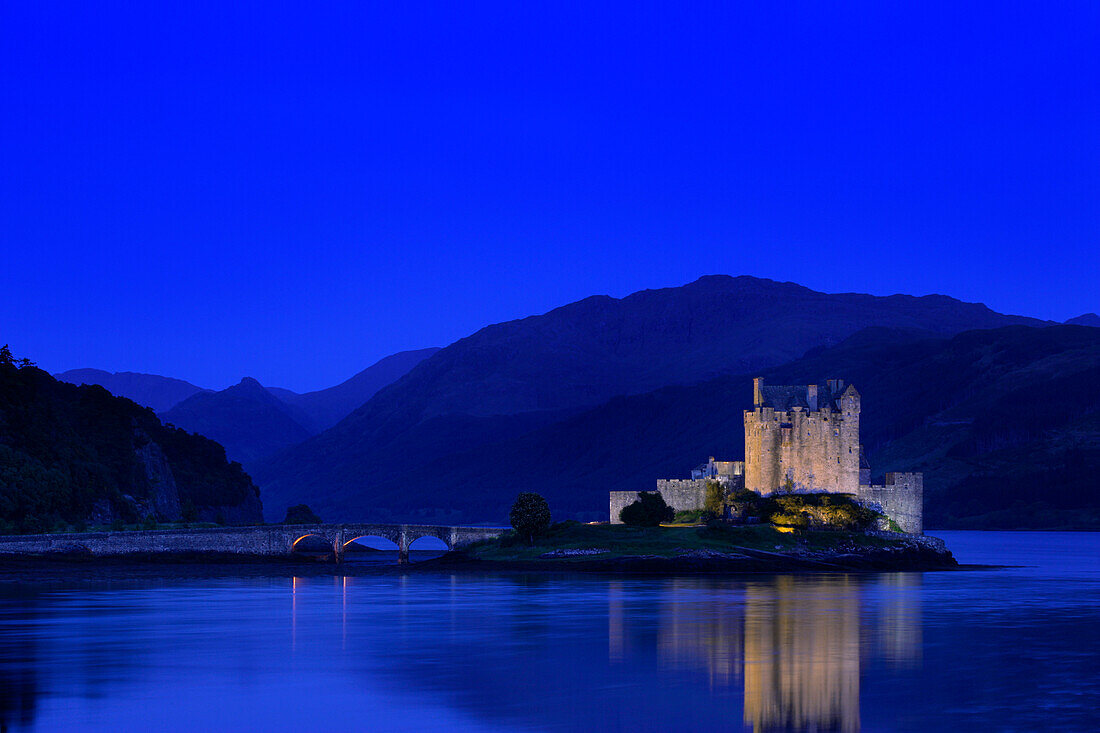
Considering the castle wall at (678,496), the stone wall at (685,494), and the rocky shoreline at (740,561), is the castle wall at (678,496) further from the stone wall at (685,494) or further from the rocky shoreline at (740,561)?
the rocky shoreline at (740,561)

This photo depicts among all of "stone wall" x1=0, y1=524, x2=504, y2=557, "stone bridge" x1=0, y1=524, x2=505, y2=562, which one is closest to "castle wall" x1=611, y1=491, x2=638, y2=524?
"stone wall" x1=0, y1=524, x2=504, y2=557

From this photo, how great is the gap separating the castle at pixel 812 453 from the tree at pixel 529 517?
598 inches

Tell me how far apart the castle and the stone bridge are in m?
26.5

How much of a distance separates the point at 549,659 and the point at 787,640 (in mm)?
11368

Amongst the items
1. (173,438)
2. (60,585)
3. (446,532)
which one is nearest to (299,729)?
(60,585)

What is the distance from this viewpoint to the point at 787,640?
55094mm

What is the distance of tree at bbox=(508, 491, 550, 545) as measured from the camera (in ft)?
382

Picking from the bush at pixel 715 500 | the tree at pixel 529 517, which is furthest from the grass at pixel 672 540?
the bush at pixel 715 500

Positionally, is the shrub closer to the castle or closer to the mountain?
the castle

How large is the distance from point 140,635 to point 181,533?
57.1 meters

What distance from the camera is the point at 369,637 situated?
58219 millimetres

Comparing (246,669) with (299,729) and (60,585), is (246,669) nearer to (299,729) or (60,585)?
(299,729)

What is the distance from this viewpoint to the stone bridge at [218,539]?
103 meters

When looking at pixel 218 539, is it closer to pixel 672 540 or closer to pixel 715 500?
pixel 672 540
